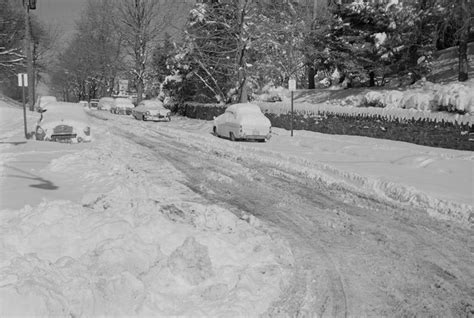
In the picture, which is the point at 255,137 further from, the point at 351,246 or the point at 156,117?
the point at 156,117

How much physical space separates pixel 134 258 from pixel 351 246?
3022 millimetres

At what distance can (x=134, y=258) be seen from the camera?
4.93m

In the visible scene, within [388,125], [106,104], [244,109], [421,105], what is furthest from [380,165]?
[106,104]

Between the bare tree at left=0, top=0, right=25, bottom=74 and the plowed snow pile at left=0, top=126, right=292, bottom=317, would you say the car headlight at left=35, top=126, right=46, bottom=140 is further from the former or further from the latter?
the bare tree at left=0, top=0, right=25, bottom=74

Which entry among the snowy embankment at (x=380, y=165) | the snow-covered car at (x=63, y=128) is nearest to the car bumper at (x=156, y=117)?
the snowy embankment at (x=380, y=165)

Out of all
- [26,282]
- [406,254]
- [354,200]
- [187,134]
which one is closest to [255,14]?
[187,134]

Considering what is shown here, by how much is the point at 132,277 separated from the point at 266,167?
8705 mm

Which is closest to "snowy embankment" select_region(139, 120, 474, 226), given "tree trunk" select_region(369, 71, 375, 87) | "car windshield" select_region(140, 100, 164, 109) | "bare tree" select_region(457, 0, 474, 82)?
"bare tree" select_region(457, 0, 474, 82)

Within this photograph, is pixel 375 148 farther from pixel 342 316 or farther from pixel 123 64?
pixel 123 64

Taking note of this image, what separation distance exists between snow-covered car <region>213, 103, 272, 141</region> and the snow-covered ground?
22.4 feet

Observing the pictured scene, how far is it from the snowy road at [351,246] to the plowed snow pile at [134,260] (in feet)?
1.40

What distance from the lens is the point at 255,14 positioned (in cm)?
2781

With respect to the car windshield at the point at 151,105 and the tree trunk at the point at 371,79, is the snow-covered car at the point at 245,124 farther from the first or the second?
the car windshield at the point at 151,105

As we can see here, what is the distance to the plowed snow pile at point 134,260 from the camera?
4.06m
